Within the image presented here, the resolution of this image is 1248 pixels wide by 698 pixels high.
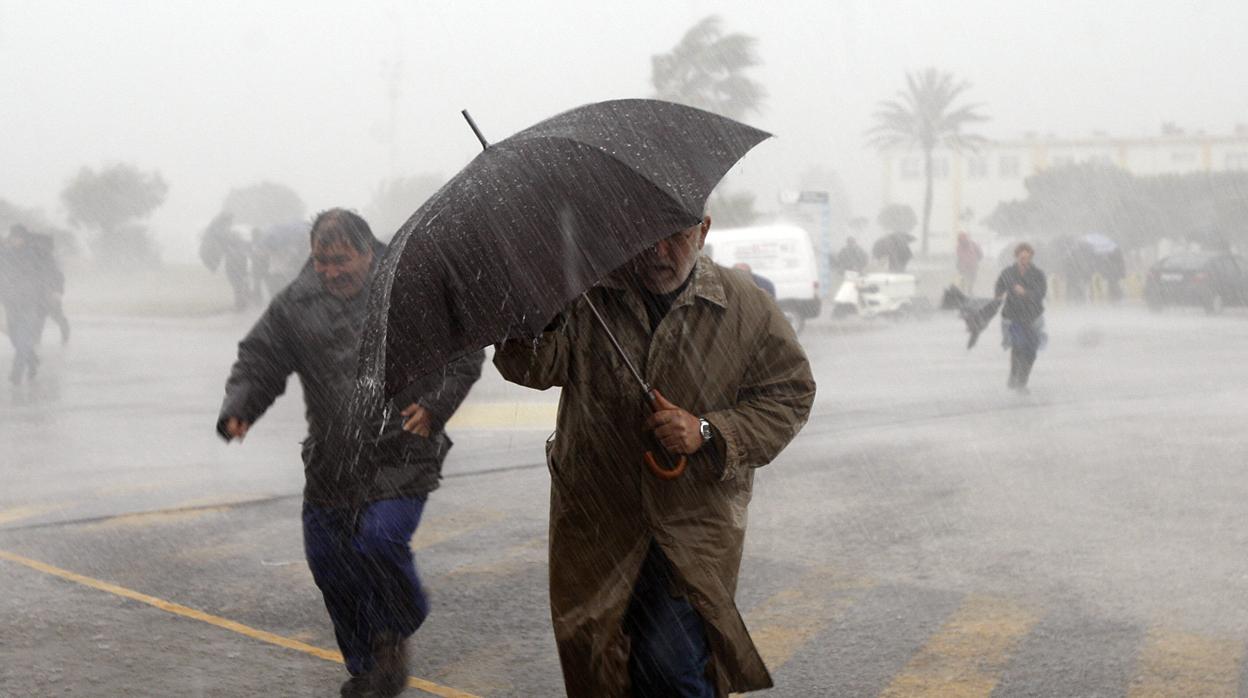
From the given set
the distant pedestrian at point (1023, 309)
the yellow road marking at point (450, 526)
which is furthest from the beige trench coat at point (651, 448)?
the distant pedestrian at point (1023, 309)

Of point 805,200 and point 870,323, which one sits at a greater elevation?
point 805,200

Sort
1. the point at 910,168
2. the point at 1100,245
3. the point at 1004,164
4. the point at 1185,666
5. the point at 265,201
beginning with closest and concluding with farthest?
1. the point at 1185,666
2. the point at 1100,245
3. the point at 265,201
4. the point at 1004,164
5. the point at 910,168

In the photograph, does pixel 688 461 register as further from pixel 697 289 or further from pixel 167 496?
pixel 167 496

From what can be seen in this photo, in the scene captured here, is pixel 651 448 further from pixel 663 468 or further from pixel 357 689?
pixel 357 689

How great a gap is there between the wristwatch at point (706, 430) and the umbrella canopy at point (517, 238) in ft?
1.54

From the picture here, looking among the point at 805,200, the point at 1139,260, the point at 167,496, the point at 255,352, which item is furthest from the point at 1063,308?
the point at 255,352

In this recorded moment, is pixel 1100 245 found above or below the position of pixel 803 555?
above

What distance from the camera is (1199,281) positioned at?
30.1m

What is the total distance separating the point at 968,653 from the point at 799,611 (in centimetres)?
82

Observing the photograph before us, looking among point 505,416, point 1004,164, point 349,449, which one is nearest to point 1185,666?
point 349,449

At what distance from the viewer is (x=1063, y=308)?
3262 cm

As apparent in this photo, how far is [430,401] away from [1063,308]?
98.7 ft

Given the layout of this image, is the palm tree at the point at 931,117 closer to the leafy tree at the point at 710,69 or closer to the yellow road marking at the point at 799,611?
the leafy tree at the point at 710,69

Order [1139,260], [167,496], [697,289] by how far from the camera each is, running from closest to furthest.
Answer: [697,289]
[167,496]
[1139,260]
